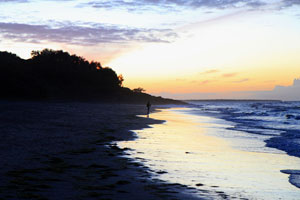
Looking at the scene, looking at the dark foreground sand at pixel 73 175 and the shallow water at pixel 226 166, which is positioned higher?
the dark foreground sand at pixel 73 175

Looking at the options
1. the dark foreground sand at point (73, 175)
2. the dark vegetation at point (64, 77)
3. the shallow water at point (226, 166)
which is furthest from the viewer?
the dark vegetation at point (64, 77)

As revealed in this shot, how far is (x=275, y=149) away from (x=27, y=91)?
74069 mm

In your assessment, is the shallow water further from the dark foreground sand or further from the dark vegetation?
the dark vegetation

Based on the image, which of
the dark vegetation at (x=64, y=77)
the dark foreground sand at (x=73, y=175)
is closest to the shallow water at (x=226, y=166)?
the dark foreground sand at (x=73, y=175)

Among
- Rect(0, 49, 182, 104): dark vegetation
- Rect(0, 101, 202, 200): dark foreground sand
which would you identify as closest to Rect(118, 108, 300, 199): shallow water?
Rect(0, 101, 202, 200): dark foreground sand

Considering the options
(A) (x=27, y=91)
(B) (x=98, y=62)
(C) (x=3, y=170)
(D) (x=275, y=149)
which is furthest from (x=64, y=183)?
(B) (x=98, y=62)

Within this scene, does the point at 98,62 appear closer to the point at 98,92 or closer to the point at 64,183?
the point at 98,92

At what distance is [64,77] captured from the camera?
118 meters

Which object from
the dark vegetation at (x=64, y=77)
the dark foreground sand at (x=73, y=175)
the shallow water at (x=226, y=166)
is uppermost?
the dark vegetation at (x=64, y=77)

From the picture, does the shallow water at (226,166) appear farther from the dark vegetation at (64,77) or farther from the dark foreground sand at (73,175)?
the dark vegetation at (64,77)

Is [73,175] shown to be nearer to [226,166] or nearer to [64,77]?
[226,166]

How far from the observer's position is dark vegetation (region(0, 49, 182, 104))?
289ft

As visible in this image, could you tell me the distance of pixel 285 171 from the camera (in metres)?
9.47

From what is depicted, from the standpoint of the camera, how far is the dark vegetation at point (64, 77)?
289ft
